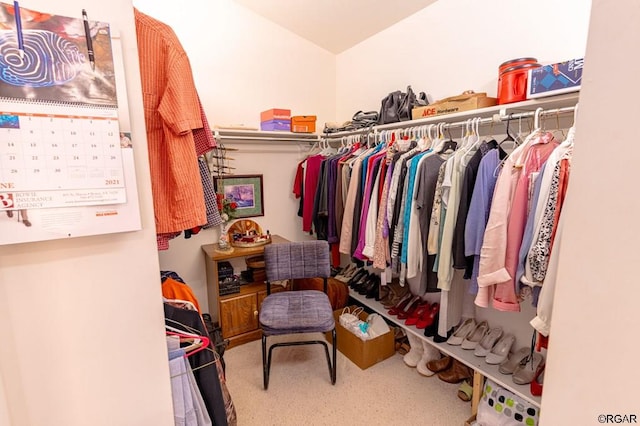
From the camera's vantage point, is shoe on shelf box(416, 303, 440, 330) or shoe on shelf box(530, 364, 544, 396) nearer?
shoe on shelf box(530, 364, 544, 396)

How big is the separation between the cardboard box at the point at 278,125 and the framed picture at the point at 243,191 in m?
0.48

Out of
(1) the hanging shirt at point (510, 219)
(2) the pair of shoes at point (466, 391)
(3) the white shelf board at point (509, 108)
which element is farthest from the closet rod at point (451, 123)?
(2) the pair of shoes at point (466, 391)

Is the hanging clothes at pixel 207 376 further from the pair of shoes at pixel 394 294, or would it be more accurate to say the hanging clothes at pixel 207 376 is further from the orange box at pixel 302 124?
the orange box at pixel 302 124

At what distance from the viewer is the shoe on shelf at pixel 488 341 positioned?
1.90m

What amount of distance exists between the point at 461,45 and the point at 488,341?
1.98m

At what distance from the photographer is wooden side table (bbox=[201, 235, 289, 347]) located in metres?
2.44

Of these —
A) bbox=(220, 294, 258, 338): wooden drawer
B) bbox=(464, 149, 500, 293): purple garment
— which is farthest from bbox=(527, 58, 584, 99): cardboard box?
bbox=(220, 294, 258, 338): wooden drawer

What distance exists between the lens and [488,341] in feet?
6.41

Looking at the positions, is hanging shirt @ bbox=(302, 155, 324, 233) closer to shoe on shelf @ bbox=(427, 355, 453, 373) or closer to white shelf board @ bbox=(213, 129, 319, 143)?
white shelf board @ bbox=(213, 129, 319, 143)

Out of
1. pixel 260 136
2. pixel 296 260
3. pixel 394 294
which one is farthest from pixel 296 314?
pixel 260 136

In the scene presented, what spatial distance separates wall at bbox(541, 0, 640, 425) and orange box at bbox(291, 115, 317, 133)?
239cm

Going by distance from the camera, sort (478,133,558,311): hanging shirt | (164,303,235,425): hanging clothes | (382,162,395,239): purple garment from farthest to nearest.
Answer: (382,162,395,239): purple garment < (478,133,558,311): hanging shirt < (164,303,235,425): hanging clothes

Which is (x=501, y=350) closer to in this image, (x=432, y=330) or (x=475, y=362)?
(x=475, y=362)

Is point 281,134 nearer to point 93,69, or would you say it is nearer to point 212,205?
point 212,205
